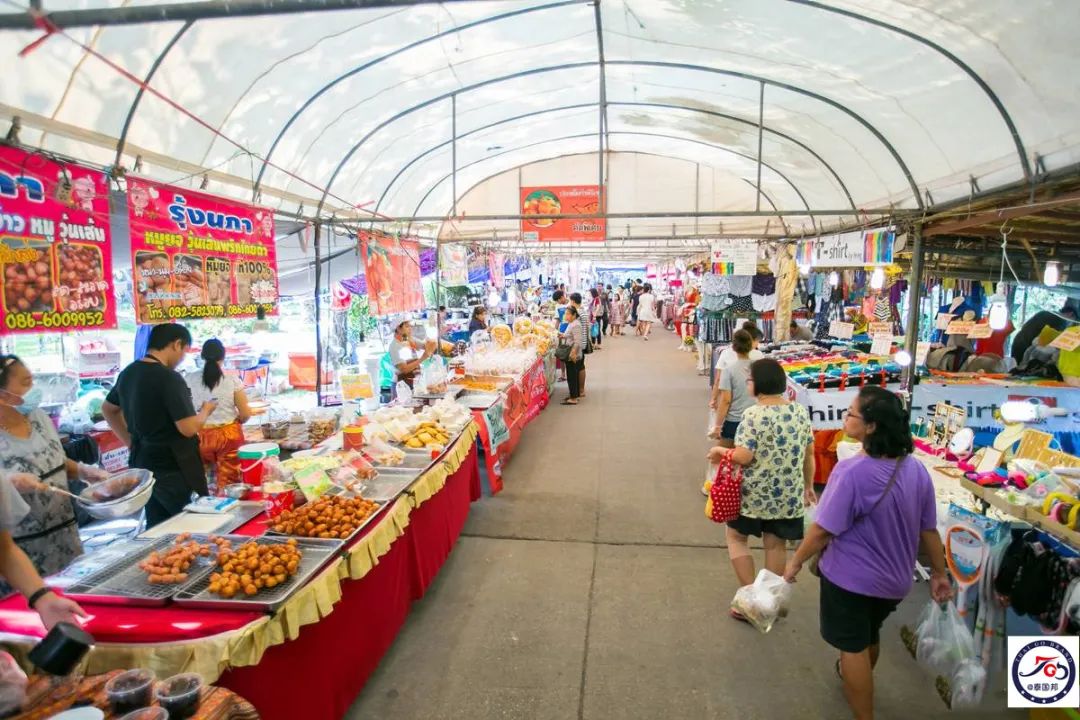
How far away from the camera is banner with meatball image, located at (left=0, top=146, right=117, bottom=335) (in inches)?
128

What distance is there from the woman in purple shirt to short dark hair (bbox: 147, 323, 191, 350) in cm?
418

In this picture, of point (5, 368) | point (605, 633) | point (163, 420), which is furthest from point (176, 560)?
point (605, 633)

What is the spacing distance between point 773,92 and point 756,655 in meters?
6.03

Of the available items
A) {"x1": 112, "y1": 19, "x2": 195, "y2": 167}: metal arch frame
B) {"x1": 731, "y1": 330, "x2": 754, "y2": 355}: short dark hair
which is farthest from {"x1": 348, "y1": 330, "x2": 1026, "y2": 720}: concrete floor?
{"x1": 112, "y1": 19, "x2": 195, "y2": 167}: metal arch frame

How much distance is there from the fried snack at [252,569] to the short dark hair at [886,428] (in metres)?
2.87

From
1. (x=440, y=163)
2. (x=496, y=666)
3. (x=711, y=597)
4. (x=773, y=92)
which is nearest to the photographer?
(x=496, y=666)

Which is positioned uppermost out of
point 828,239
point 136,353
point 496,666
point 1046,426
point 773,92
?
point 773,92

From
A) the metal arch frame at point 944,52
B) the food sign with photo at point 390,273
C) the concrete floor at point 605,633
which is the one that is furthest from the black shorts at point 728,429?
the food sign with photo at point 390,273

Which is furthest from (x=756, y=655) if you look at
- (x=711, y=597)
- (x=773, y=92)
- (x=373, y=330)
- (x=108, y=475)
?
(x=373, y=330)

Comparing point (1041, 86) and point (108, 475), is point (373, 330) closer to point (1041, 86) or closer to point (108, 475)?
point (108, 475)

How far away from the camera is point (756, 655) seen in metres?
3.82

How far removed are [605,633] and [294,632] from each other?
2.19 m

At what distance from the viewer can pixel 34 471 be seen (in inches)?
127

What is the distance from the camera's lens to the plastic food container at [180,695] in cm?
184
